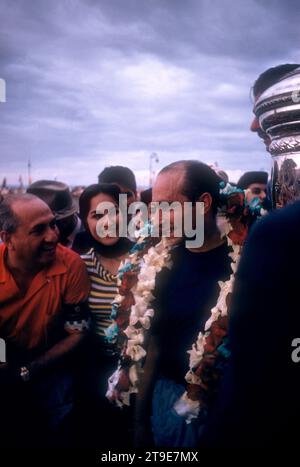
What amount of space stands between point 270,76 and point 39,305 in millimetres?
1777

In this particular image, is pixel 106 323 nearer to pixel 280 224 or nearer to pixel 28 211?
pixel 28 211

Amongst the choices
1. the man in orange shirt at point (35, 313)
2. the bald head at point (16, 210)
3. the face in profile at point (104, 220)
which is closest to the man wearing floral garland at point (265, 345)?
the man in orange shirt at point (35, 313)

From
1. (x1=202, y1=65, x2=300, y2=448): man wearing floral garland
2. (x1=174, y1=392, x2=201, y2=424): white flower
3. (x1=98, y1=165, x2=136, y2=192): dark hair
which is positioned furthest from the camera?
(x1=98, y1=165, x2=136, y2=192): dark hair

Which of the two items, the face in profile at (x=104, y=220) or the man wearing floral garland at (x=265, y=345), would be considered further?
the face in profile at (x=104, y=220)

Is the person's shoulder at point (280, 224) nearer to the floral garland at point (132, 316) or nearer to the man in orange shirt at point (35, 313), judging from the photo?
the floral garland at point (132, 316)

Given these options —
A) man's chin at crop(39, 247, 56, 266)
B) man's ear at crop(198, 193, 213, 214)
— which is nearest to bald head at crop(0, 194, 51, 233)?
man's chin at crop(39, 247, 56, 266)

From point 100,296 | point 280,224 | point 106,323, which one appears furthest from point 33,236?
point 280,224

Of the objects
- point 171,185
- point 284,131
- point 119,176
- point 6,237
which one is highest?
point 119,176

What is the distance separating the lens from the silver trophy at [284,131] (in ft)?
5.24

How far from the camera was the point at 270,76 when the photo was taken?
6.48 ft

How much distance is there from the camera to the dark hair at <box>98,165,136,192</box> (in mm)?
3778

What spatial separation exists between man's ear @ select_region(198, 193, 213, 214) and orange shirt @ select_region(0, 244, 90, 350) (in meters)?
0.88

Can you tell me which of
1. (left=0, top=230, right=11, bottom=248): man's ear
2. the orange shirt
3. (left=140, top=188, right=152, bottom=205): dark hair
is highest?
(left=140, top=188, right=152, bottom=205): dark hair

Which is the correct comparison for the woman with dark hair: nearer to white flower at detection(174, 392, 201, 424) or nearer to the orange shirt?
the orange shirt
